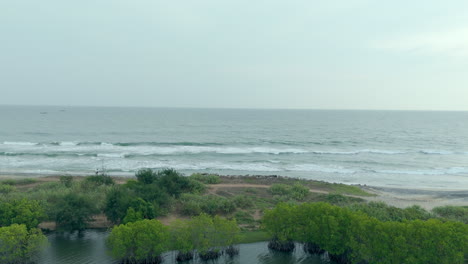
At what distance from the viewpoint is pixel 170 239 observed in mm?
17219

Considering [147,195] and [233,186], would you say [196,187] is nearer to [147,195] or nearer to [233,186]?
[233,186]

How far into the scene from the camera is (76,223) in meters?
20.1

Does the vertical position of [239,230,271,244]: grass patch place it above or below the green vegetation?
below

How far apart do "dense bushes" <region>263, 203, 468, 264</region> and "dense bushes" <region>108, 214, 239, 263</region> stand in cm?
299

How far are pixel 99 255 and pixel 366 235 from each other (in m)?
14.6

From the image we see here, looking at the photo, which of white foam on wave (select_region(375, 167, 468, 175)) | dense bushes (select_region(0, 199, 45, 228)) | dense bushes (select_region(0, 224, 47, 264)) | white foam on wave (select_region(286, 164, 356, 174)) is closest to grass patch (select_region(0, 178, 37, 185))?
dense bushes (select_region(0, 199, 45, 228))

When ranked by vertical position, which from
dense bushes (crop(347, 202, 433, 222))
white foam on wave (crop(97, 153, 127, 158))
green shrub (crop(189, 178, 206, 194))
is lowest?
white foam on wave (crop(97, 153, 127, 158))

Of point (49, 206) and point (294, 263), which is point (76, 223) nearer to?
point (49, 206)

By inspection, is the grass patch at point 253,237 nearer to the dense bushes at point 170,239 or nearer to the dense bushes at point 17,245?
the dense bushes at point 170,239

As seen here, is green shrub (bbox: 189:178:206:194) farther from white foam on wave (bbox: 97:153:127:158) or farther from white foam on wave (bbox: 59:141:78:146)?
white foam on wave (bbox: 59:141:78:146)

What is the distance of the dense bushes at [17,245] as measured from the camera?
15.3 meters

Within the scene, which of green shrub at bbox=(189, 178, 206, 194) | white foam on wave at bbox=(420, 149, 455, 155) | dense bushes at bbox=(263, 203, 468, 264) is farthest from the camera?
white foam on wave at bbox=(420, 149, 455, 155)

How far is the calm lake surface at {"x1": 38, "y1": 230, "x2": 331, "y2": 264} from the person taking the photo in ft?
56.6

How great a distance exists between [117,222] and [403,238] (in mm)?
17239
